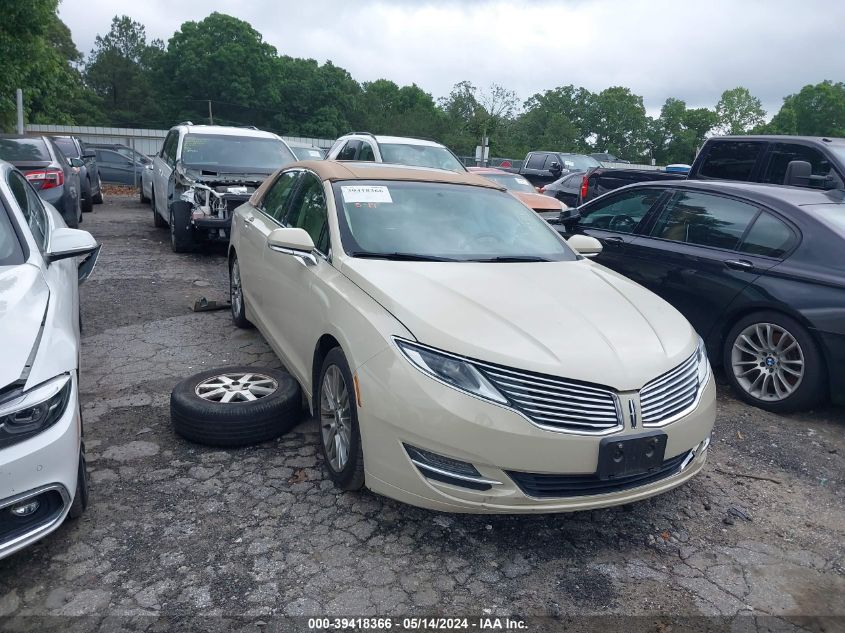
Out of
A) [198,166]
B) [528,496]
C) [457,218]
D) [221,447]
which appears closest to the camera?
[528,496]

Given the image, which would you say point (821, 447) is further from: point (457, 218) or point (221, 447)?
point (221, 447)

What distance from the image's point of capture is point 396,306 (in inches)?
124

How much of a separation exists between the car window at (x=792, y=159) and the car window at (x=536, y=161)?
1335cm

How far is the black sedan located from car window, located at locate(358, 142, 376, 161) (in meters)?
5.37

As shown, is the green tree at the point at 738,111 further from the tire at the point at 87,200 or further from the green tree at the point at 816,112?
the tire at the point at 87,200

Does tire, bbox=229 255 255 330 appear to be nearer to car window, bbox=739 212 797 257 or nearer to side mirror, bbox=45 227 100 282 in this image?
side mirror, bbox=45 227 100 282

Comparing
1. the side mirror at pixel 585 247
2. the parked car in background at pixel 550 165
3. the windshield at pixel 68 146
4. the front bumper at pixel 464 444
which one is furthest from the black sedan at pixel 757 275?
the windshield at pixel 68 146

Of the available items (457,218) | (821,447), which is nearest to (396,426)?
(457,218)

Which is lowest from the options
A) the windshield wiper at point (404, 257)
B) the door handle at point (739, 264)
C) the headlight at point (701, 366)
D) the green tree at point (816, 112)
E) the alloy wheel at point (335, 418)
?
the alloy wheel at point (335, 418)

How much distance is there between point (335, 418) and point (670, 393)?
1.65 m

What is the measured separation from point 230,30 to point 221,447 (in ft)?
220

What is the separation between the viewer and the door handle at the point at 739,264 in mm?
4988

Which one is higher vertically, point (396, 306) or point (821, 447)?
point (396, 306)

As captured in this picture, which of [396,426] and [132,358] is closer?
[396,426]
